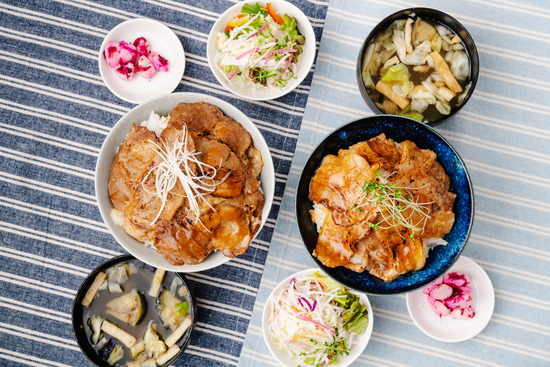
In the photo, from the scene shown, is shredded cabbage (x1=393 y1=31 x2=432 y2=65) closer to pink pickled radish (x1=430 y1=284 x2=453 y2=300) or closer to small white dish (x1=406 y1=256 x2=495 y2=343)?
small white dish (x1=406 y1=256 x2=495 y2=343)

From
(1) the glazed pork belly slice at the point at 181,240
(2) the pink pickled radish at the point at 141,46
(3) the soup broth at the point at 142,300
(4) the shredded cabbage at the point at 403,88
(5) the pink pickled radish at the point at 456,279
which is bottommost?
(3) the soup broth at the point at 142,300

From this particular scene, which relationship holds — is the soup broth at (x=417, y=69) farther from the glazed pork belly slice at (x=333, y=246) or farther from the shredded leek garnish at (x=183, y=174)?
the shredded leek garnish at (x=183, y=174)

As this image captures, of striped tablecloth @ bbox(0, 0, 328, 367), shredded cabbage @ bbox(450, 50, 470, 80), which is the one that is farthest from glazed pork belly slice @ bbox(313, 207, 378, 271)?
shredded cabbage @ bbox(450, 50, 470, 80)

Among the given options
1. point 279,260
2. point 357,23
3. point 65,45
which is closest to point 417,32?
point 357,23

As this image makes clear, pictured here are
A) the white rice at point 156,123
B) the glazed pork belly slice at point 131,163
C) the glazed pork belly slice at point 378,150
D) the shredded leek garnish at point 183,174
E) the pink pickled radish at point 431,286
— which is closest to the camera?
the shredded leek garnish at point 183,174

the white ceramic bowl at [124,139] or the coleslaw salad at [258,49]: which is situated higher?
the coleslaw salad at [258,49]

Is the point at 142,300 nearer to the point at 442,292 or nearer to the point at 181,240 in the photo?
the point at 181,240

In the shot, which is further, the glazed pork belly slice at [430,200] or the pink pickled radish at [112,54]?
the pink pickled radish at [112,54]

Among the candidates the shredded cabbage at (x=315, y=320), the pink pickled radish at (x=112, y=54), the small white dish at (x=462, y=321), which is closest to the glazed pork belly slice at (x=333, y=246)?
the shredded cabbage at (x=315, y=320)
